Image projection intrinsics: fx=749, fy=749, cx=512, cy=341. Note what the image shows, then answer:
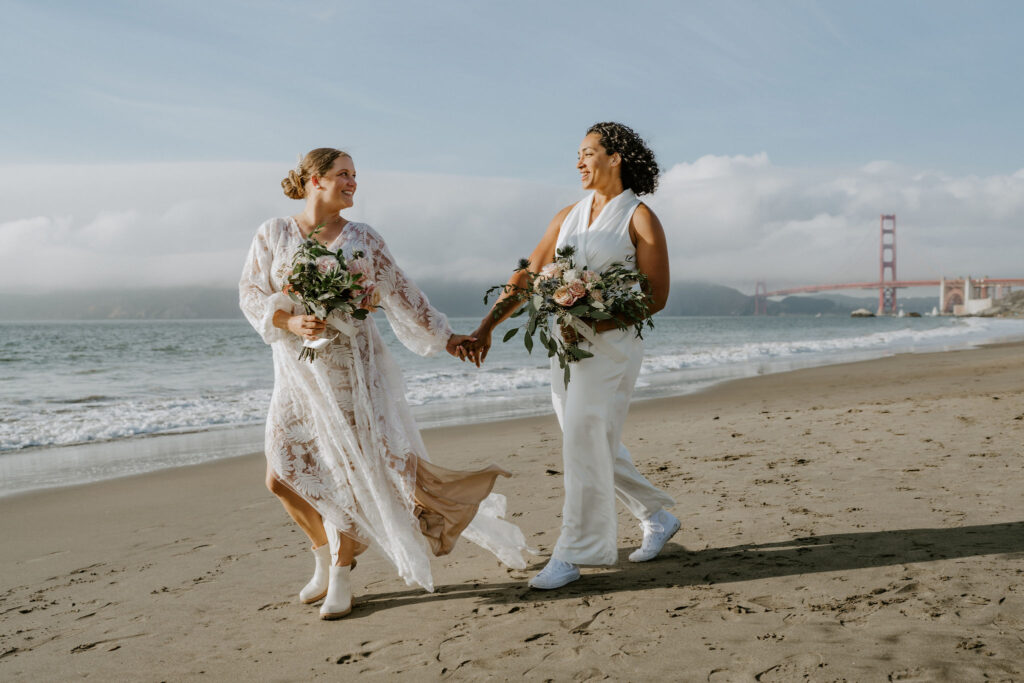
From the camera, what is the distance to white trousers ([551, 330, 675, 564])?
3.03m

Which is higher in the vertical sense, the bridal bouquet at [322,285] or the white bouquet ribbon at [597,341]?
the bridal bouquet at [322,285]

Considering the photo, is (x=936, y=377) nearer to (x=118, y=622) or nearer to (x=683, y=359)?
(x=683, y=359)

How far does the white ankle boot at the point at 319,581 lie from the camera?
302 centimetres

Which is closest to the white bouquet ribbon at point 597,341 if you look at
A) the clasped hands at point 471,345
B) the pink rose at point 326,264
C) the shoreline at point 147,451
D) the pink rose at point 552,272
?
the pink rose at point 552,272

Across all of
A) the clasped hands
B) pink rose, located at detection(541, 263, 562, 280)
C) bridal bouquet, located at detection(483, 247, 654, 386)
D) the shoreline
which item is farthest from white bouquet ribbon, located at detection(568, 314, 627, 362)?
the shoreline

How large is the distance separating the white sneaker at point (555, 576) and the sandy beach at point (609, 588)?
0.06m

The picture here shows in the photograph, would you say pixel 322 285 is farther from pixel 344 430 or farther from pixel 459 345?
pixel 459 345

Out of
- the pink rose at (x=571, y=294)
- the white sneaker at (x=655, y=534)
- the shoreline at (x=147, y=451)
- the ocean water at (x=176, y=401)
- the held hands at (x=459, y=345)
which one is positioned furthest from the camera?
the ocean water at (x=176, y=401)

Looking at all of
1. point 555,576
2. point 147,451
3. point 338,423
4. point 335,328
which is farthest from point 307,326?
point 147,451

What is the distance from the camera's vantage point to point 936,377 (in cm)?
1188

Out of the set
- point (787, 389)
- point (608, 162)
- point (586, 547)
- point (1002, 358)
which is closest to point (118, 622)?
point (586, 547)

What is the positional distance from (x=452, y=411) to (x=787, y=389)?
5044 mm

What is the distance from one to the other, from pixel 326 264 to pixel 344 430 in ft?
2.08

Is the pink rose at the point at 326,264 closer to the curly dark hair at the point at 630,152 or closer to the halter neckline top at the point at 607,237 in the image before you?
the halter neckline top at the point at 607,237
